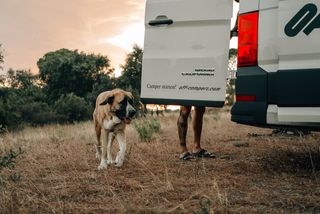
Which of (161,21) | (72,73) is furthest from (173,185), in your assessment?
(72,73)

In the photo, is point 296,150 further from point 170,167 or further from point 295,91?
point 295,91

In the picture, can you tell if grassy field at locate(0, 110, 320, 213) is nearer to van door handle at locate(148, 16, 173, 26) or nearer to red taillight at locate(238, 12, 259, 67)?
red taillight at locate(238, 12, 259, 67)

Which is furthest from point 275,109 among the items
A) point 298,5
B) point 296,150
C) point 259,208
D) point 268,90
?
point 296,150

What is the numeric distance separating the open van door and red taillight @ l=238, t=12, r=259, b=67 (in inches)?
6.1

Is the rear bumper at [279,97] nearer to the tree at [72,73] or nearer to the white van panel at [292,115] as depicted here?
the white van panel at [292,115]

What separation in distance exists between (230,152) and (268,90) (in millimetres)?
2943

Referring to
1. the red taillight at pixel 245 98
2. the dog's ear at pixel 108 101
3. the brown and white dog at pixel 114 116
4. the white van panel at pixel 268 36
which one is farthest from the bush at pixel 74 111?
the white van panel at pixel 268 36

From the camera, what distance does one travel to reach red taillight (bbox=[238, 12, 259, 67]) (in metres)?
4.08

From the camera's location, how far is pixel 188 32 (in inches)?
178

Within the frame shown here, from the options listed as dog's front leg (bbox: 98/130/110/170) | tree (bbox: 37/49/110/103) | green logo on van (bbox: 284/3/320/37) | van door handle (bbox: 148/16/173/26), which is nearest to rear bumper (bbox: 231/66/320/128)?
green logo on van (bbox: 284/3/320/37)

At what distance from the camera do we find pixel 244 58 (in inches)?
164

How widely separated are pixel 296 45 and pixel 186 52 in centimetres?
→ 121

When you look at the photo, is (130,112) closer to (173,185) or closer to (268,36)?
(173,185)

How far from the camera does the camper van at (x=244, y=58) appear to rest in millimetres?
3804
